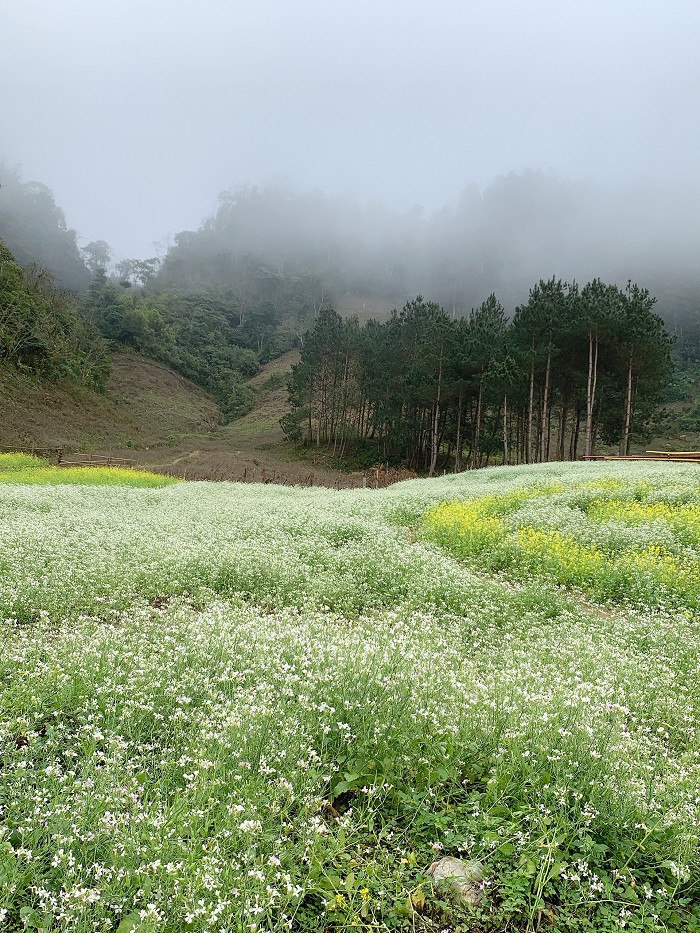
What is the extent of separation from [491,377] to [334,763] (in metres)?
42.3

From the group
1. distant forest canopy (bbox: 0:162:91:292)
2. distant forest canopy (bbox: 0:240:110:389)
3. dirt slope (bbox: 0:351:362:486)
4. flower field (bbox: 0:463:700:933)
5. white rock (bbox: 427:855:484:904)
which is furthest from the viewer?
distant forest canopy (bbox: 0:162:91:292)

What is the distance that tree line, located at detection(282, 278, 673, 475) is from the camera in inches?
1560

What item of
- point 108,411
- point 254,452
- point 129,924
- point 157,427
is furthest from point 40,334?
point 129,924

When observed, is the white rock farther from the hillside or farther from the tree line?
the hillside

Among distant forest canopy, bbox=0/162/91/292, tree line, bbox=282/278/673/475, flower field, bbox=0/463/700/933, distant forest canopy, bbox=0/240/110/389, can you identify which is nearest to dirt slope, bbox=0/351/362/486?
distant forest canopy, bbox=0/240/110/389

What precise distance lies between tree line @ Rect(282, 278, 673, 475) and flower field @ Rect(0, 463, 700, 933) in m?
37.8

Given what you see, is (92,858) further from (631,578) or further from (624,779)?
(631,578)

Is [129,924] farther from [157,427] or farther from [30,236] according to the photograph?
[30,236]

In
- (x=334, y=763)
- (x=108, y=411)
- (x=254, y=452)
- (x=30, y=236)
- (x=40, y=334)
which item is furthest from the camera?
(x=30, y=236)

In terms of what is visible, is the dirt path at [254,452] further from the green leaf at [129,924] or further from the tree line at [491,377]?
the green leaf at [129,924]

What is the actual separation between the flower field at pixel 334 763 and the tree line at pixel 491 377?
37818 mm

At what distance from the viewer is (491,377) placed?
1678 inches

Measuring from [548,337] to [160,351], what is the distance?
311 feet

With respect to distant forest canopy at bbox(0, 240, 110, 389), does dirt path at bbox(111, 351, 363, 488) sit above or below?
below
